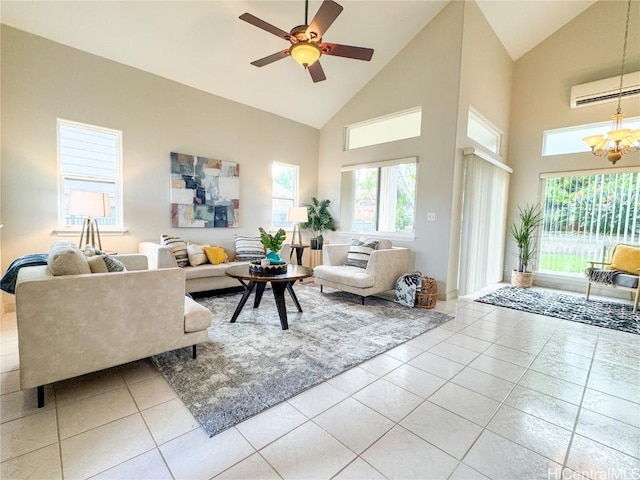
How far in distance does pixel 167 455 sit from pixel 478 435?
1605 millimetres

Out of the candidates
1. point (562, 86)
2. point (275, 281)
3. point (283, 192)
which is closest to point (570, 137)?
point (562, 86)

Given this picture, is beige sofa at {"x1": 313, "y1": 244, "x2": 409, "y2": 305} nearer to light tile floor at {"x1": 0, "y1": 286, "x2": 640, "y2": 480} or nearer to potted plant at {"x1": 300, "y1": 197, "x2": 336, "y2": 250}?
potted plant at {"x1": 300, "y1": 197, "x2": 336, "y2": 250}

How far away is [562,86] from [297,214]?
206 inches

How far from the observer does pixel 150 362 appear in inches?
90.0

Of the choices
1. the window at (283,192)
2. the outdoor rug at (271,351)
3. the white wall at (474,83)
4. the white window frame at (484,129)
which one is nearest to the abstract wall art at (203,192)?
the window at (283,192)

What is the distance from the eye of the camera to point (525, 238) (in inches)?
207

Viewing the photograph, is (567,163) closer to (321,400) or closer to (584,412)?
(584,412)

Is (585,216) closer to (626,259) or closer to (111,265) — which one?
(626,259)

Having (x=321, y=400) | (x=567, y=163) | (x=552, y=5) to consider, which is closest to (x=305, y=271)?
(x=321, y=400)

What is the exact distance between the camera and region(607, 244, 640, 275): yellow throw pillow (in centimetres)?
414

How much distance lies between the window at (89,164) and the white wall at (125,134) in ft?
0.29

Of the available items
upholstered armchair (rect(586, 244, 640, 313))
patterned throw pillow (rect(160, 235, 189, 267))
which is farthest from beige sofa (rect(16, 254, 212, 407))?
upholstered armchair (rect(586, 244, 640, 313))

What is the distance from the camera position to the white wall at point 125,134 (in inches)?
126

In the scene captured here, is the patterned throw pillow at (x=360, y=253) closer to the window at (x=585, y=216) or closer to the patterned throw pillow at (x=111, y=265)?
the patterned throw pillow at (x=111, y=265)
